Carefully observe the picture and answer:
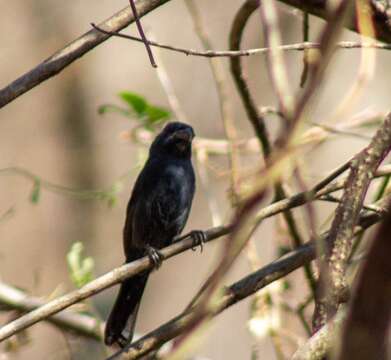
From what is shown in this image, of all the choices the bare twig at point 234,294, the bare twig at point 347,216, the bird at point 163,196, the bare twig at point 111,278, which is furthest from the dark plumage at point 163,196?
the bare twig at point 347,216

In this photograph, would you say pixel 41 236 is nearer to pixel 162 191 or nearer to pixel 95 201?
pixel 95 201

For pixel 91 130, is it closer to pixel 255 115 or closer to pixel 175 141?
pixel 175 141

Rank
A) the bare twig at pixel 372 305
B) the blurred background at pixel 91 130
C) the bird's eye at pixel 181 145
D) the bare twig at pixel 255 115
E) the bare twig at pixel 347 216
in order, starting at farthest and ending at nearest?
the blurred background at pixel 91 130 < the bird's eye at pixel 181 145 < the bare twig at pixel 255 115 < the bare twig at pixel 347 216 < the bare twig at pixel 372 305

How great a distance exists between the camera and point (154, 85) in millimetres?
7508

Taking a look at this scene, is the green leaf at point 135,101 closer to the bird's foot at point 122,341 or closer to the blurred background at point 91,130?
the bird's foot at point 122,341

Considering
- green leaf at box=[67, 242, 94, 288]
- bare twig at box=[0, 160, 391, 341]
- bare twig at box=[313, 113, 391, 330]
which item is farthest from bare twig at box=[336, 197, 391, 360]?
green leaf at box=[67, 242, 94, 288]

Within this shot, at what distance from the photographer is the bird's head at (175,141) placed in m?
5.12

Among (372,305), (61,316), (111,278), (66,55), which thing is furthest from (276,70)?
(61,316)

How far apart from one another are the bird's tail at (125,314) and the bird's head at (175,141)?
2.66 feet

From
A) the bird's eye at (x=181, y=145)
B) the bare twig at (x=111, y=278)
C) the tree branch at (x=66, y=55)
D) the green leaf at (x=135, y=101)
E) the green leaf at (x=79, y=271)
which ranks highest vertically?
the green leaf at (x=135, y=101)

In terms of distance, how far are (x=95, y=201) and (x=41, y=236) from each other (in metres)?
0.56

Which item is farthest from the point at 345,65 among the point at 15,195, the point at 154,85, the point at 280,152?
the point at 280,152

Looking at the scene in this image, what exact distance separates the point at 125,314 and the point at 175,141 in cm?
114

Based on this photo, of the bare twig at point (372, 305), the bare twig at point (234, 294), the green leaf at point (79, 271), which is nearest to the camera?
the bare twig at point (372, 305)
